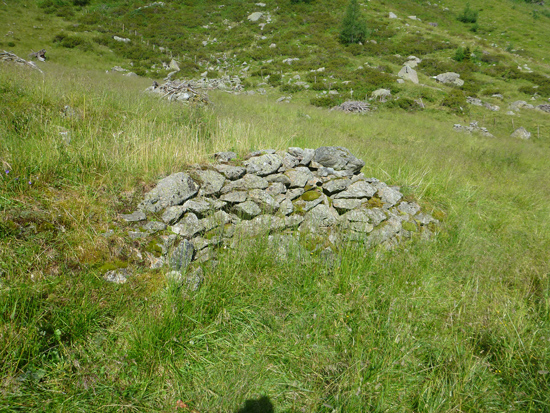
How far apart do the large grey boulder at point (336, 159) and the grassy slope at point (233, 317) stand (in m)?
1.85

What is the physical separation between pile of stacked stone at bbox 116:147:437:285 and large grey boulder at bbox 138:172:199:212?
A: 0.04 ft

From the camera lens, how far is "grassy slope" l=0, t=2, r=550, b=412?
204 cm

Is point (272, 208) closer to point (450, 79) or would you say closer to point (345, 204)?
point (345, 204)

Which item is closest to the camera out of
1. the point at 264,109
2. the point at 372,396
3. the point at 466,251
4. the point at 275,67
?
the point at 372,396

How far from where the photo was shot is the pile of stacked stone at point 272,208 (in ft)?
11.4

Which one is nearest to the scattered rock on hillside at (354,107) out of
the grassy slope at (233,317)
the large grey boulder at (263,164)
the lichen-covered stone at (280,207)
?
the lichen-covered stone at (280,207)

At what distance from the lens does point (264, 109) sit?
13.3m

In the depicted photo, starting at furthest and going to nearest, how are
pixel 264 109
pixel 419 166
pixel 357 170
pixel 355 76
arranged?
1. pixel 355 76
2. pixel 264 109
3. pixel 419 166
4. pixel 357 170

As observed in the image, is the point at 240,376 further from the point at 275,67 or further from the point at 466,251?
the point at 275,67

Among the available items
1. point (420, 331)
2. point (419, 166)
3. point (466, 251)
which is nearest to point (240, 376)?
point (420, 331)

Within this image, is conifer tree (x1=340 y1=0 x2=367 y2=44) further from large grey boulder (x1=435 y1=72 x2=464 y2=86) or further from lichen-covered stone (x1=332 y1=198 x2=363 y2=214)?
lichen-covered stone (x1=332 y1=198 x2=363 y2=214)

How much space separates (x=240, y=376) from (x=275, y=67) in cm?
2684

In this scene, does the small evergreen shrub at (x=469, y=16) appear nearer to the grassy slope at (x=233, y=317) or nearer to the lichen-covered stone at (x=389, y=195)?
the grassy slope at (x=233, y=317)

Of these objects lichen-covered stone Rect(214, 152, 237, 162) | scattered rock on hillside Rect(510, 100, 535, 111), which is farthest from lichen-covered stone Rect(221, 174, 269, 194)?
scattered rock on hillside Rect(510, 100, 535, 111)
